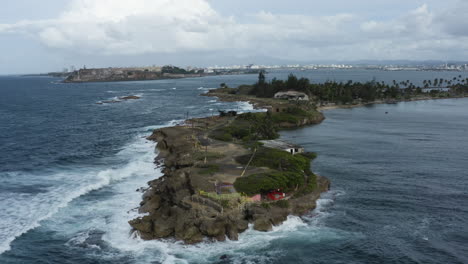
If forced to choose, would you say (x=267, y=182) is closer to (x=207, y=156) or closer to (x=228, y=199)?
(x=228, y=199)

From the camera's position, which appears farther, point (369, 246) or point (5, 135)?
point (5, 135)

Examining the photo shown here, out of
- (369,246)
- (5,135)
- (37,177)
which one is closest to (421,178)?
(369,246)

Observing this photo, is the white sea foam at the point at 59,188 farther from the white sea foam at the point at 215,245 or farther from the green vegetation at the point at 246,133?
the green vegetation at the point at 246,133

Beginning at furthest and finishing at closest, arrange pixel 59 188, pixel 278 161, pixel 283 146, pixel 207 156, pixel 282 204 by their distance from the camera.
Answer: pixel 283 146 < pixel 207 156 < pixel 278 161 < pixel 59 188 < pixel 282 204

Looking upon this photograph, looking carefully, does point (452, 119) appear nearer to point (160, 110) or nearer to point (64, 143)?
point (160, 110)

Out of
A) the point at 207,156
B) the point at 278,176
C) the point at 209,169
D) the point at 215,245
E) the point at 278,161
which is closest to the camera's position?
the point at 215,245

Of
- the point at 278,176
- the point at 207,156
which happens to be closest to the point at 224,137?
the point at 207,156

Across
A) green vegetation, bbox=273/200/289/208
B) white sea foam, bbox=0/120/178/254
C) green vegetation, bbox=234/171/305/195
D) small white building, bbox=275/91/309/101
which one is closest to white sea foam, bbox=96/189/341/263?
green vegetation, bbox=273/200/289/208

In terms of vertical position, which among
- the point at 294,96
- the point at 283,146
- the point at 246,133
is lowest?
the point at 283,146
